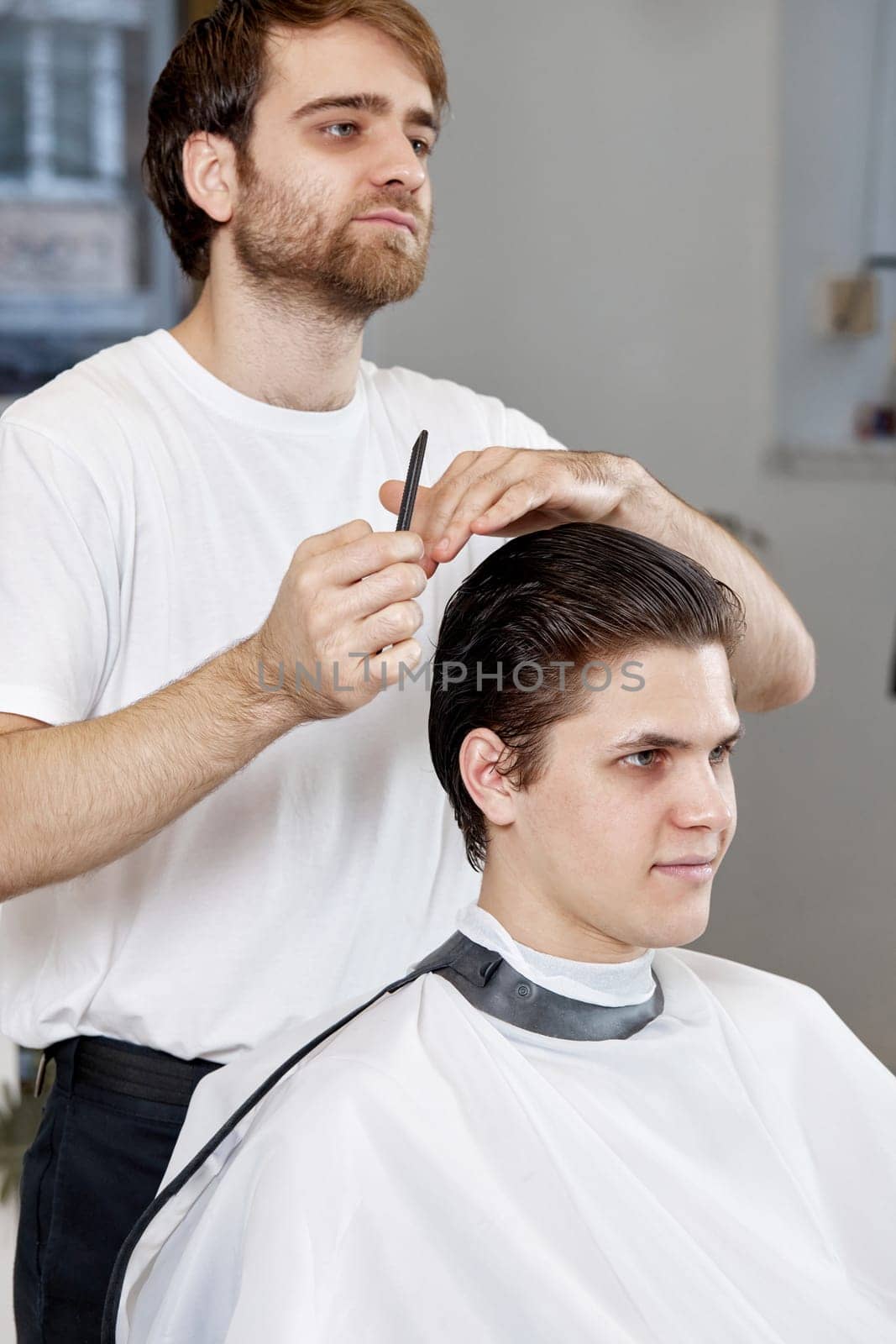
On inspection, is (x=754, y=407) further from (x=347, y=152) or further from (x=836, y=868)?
(x=347, y=152)

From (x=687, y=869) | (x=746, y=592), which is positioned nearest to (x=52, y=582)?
(x=687, y=869)

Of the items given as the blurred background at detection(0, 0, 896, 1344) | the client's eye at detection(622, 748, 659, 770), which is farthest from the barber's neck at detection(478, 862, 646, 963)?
the blurred background at detection(0, 0, 896, 1344)

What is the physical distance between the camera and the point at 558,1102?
1.36 metres

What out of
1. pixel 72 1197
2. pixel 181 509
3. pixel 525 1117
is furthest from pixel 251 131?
pixel 72 1197

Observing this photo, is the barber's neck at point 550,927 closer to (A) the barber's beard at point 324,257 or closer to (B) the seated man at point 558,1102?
(B) the seated man at point 558,1102

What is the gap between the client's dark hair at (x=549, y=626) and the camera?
1.40 metres

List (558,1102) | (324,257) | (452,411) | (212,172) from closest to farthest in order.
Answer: (558,1102)
(324,257)
(212,172)
(452,411)

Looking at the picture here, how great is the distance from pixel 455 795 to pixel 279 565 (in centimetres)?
35

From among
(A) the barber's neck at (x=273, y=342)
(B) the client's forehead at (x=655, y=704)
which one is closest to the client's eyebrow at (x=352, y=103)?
(A) the barber's neck at (x=273, y=342)

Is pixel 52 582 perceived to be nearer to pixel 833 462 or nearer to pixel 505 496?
pixel 505 496

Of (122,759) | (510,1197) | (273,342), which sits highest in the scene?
(273,342)

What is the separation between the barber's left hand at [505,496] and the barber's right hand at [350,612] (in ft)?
0.40

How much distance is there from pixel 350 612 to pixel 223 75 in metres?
0.79

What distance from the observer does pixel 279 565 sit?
1.64 metres
